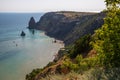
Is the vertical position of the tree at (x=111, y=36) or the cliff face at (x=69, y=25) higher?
the tree at (x=111, y=36)

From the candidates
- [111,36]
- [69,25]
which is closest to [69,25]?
[69,25]

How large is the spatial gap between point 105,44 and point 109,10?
3.31 m

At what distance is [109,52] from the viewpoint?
→ 2070cm

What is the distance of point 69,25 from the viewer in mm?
150500

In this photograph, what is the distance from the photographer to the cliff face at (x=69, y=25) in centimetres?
11650

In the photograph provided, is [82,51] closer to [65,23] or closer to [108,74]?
[108,74]

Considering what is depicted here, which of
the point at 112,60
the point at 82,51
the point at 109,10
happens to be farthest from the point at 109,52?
the point at 82,51

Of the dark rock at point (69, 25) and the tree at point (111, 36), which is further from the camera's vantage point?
the dark rock at point (69, 25)

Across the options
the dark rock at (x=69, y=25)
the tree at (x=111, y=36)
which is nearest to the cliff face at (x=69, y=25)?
the dark rock at (x=69, y=25)

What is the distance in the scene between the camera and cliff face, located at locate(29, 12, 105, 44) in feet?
382

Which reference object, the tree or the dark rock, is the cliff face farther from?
the tree

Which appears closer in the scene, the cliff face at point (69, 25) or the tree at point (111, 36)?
the tree at point (111, 36)

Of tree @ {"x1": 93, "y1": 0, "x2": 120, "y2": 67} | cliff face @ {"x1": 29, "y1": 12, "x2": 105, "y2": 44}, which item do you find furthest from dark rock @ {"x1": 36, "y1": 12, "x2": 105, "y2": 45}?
tree @ {"x1": 93, "y1": 0, "x2": 120, "y2": 67}

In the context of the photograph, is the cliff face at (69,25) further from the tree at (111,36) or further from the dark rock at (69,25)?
the tree at (111,36)
